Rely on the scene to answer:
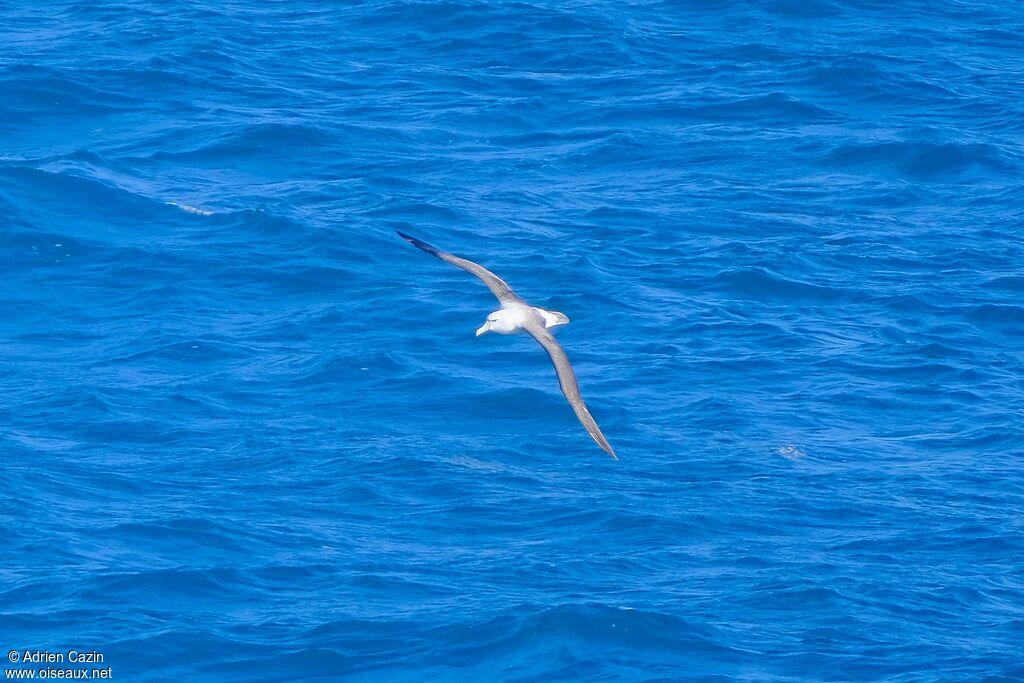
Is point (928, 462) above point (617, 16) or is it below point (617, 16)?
below

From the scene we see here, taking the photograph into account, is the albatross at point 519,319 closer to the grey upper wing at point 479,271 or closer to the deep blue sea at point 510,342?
the grey upper wing at point 479,271

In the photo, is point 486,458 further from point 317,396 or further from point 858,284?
point 858,284

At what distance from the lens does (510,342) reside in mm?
29359

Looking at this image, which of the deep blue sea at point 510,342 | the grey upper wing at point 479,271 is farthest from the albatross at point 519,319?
the deep blue sea at point 510,342

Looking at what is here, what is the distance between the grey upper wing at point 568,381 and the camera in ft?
63.7

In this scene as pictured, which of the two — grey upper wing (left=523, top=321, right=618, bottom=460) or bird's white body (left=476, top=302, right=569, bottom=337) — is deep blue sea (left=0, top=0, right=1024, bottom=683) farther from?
grey upper wing (left=523, top=321, right=618, bottom=460)

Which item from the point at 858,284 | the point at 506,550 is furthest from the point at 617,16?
the point at 506,550

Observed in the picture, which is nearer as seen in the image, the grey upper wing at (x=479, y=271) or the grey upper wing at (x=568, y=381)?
the grey upper wing at (x=568, y=381)

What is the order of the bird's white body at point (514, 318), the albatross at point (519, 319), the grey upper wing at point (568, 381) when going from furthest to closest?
the bird's white body at point (514, 318) → the albatross at point (519, 319) → the grey upper wing at point (568, 381)

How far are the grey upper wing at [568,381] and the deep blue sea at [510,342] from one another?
12.1ft

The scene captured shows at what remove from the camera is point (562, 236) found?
104ft

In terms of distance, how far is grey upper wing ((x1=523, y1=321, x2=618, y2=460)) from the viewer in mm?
19406

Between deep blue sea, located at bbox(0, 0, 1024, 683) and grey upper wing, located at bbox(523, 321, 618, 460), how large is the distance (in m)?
3.68

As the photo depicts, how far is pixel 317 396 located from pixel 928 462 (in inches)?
343
